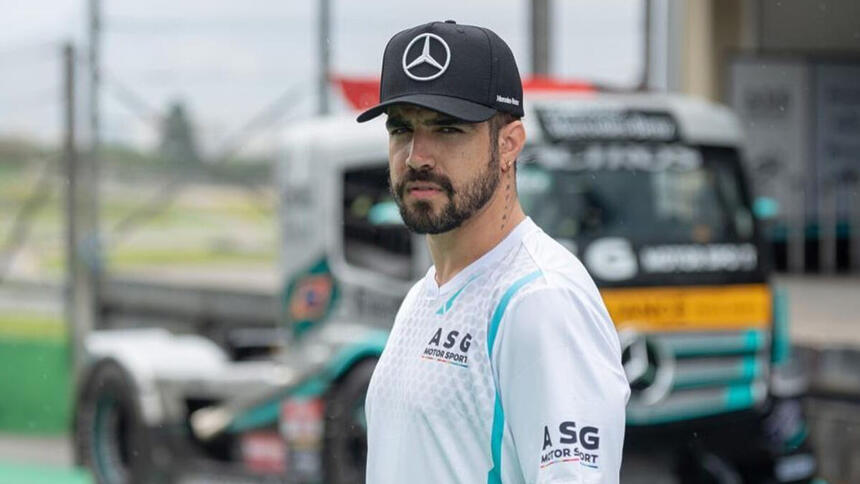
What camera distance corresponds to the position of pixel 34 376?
36.3 ft

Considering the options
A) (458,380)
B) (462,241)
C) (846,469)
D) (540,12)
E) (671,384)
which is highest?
(540,12)

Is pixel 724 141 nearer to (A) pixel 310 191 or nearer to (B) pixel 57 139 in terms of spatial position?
(A) pixel 310 191

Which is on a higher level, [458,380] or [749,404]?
[458,380]

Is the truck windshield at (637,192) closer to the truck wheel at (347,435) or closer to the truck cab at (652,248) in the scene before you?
the truck cab at (652,248)

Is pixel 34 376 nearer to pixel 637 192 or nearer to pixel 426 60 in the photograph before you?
pixel 637 192

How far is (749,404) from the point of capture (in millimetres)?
7754

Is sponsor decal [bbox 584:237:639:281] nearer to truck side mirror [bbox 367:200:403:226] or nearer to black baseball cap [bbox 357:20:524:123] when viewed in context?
truck side mirror [bbox 367:200:403:226]

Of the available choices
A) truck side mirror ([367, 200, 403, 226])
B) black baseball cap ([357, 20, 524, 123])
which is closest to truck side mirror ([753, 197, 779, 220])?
truck side mirror ([367, 200, 403, 226])

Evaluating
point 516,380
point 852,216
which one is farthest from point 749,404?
point 852,216

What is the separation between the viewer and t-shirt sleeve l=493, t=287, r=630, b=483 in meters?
2.12

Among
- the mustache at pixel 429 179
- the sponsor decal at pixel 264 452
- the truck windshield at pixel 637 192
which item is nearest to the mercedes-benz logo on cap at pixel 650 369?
the truck windshield at pixel 637 192

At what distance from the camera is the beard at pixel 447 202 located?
2.29 m

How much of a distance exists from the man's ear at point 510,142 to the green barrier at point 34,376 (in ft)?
27.0

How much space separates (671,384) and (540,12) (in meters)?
3.18
